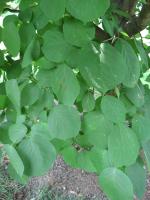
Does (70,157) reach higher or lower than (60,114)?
lower

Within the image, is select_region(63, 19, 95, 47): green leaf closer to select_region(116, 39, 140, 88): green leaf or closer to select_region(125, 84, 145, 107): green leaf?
select_region(116, 39, 140, 88): green leaf

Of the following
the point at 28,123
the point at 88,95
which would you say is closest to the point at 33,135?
the point at 28,123

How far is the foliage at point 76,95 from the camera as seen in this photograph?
68 cm

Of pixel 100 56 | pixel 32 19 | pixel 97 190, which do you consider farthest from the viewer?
pixel 97 190

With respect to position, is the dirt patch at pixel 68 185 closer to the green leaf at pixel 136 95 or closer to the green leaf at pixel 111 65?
the green leaf at pixel 136 95

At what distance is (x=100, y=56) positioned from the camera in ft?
2.21

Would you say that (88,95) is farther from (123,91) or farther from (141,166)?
(141,166)

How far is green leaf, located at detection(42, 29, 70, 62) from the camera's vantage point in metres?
0.70

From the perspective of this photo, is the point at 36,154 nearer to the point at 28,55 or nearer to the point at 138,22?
the point at 28,55

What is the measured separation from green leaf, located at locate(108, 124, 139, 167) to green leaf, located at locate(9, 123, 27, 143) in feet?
0.63

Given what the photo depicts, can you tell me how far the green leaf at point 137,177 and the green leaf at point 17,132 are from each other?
241mm

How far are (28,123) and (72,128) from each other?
0.14 metres

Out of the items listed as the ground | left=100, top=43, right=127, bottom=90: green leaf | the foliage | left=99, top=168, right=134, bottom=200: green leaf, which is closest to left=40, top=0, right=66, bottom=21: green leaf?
the foliage

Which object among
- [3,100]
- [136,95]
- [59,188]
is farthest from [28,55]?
[59,188]
